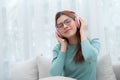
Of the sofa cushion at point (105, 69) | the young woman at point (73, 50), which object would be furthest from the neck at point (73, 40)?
the sofa cushion at point (105, 69)

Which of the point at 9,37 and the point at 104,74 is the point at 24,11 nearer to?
the point at 9,37

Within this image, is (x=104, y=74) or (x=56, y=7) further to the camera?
(x=56, y=7)

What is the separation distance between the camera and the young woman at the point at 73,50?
152 cm

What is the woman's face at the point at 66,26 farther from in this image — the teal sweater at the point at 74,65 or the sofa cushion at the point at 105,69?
the sofa cushion at the point at 105,69

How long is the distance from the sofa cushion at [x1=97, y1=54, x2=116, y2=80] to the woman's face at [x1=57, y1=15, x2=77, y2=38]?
39cm

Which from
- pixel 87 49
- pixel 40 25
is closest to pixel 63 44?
pixel 87 49

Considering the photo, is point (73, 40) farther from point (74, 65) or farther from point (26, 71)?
point (26, 71)

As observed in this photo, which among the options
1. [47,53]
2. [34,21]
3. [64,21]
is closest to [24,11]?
[34,21]

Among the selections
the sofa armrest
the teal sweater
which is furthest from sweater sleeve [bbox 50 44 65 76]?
the sofa armrest

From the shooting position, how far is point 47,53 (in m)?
2.18

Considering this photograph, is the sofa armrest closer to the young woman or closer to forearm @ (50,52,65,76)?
the young woman

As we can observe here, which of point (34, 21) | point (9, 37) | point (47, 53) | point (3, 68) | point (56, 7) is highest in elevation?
point (56, 7)

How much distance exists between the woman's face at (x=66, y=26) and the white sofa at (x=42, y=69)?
40 centimetres

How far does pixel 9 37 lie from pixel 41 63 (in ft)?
1.77
